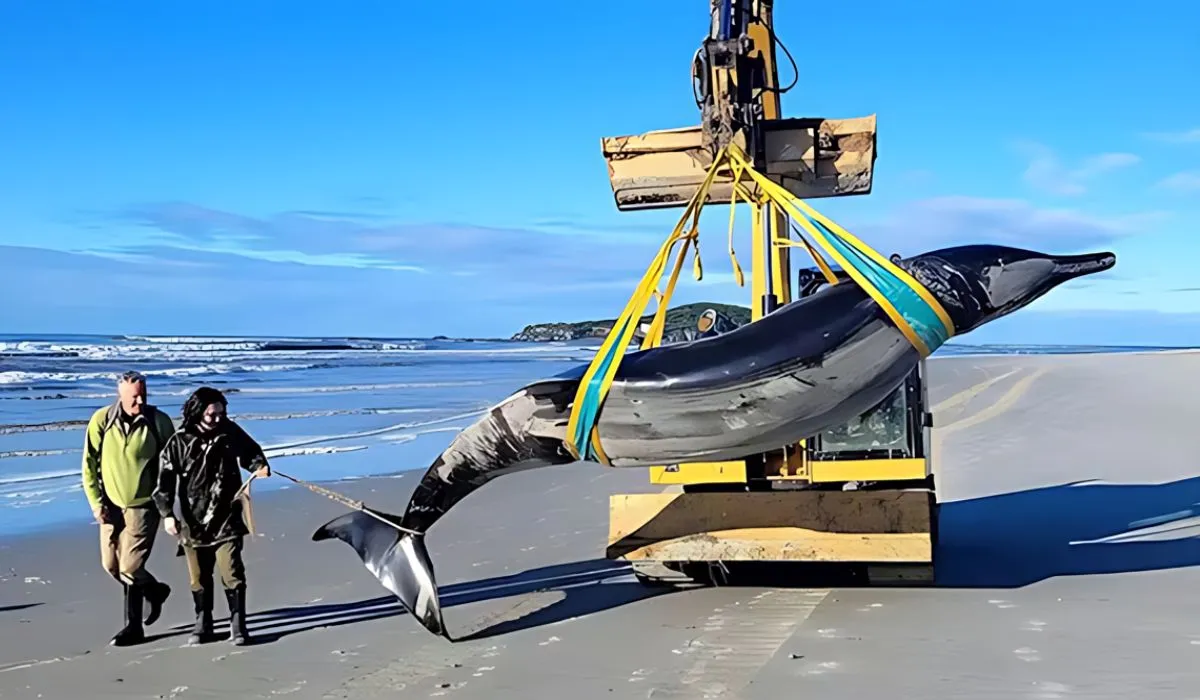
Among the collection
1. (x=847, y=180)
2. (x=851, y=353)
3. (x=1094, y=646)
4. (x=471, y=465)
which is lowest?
(x=1094, y=646)

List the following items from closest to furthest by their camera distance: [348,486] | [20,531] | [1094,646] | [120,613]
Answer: [1094,646] < [120,613] < [20,531] < [348,486]

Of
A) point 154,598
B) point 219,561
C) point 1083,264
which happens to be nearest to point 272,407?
point 154,598

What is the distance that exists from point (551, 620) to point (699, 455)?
2280 millimetres

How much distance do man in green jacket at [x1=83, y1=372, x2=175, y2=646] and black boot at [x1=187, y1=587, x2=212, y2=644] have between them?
0.43 meters

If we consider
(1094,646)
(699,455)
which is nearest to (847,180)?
(699,455)

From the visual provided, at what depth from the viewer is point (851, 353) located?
18.8 ft

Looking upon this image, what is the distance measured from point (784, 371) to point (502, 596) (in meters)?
3.53

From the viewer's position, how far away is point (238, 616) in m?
7.06

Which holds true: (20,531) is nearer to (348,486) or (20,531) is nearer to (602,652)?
(348,486)

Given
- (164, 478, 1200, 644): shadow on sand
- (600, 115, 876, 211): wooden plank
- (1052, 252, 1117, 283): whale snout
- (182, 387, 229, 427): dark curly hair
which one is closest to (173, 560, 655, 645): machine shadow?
(164, 478, 1200, 644): shadow on sand

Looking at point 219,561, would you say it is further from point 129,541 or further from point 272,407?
point 272,407

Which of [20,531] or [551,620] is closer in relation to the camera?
[551,620]

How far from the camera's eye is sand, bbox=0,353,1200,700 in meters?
6.10

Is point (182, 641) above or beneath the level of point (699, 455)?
beneath
